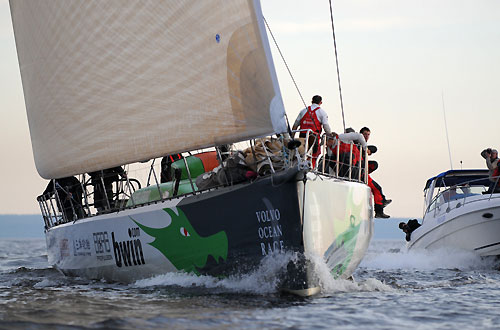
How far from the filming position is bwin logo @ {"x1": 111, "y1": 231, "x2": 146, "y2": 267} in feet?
33.5

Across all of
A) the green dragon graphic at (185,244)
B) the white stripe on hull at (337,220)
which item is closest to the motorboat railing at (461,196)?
the white stripe on hull at (337,220)

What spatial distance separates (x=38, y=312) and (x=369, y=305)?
142 inches

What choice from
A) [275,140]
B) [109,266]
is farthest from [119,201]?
[275,140]

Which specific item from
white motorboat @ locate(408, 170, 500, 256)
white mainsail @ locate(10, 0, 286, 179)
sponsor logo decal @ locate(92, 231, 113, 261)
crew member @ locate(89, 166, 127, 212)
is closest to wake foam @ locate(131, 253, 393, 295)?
sponsor logo decal @ locate(92, 231, 113, 261)

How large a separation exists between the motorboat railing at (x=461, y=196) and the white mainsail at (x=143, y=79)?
8.02m

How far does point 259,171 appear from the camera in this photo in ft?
29.8

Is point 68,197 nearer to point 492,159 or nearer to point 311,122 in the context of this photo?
point 311,122

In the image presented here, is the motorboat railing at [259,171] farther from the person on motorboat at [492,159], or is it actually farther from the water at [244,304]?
the person on motorboat at [492,159]

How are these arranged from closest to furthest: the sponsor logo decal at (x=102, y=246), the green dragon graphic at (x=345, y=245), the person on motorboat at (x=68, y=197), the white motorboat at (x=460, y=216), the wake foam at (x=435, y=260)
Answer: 1. the green dragon graphic at (x=345, y=245)
2. the sponsor logo decal at (x=102, y=246)
3. the person on motorboat at (x=68, y=197)
4. the white motorboat at (x=460, y=216)
5. the wake foam at (x=435, y=260)

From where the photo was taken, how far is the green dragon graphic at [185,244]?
29.6 feet

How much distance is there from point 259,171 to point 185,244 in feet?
4.52

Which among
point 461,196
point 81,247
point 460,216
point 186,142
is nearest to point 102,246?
point 81,247

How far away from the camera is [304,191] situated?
839cm

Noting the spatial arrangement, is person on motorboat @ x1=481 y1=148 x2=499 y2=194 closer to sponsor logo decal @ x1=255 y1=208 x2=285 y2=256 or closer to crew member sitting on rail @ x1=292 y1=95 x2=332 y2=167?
crew member sitting on rail @ x1=292 y1=95 x2=332 y2=167
